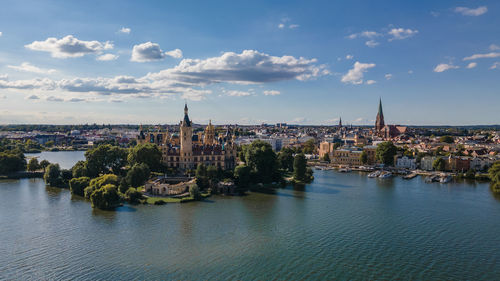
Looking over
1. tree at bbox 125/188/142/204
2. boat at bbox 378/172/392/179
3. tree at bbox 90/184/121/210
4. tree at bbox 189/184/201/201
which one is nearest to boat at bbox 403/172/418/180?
boat at bbox 378/172/392/179

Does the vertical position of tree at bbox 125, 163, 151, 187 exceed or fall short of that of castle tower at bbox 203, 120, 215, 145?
it falls short

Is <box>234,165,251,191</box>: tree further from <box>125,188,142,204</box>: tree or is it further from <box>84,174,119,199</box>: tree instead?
<box>84,174,119,199</box>: tree

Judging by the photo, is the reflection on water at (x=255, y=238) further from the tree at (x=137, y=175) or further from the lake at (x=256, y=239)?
the tree at (x=137, y=175)

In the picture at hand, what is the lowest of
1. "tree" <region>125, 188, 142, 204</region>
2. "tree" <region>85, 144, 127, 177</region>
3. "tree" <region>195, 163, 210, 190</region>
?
"tree" <region>125, 188, 142, 204</region>

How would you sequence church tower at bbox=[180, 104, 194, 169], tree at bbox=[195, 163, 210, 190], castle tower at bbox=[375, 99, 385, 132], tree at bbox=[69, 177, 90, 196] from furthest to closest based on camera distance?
castle tower at bbox=[375, 99, 385, 132] < church tower at bbox=[180, 104, 194, 169] < tree at bbox=[195, 163, 210, 190] < tree at bbox=[69, 177, 90, 196]

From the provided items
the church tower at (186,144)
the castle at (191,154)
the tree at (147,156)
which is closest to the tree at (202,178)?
the castle at (191,154)
